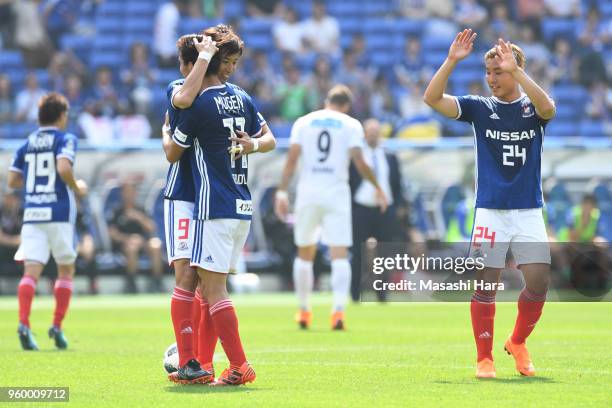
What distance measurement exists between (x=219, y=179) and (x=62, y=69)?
19590 millimetres

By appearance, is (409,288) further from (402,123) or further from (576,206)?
(402,123)

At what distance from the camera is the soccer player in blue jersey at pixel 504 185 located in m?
9.09

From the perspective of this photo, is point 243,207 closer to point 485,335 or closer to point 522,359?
point 485,335

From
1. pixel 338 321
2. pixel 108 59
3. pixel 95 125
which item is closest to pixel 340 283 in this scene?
pixel 338 321

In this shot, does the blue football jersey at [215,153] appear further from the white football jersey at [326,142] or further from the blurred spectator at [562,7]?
the blurred spectator at [562,7]

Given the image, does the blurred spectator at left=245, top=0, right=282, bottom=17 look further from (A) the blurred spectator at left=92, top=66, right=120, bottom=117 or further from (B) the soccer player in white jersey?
(B) the soccer player in white jersey

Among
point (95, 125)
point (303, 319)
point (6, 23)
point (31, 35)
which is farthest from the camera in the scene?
point (6, 23)

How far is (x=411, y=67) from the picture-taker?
92.4 ft

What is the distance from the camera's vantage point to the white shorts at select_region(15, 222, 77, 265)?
1239 centimetres

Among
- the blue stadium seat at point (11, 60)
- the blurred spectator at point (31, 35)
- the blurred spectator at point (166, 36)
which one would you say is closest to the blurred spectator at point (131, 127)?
the blurred spectator at point (166, 36)

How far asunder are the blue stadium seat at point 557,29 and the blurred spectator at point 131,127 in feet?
33.8

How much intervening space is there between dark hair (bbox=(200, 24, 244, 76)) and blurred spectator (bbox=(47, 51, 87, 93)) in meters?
18.7

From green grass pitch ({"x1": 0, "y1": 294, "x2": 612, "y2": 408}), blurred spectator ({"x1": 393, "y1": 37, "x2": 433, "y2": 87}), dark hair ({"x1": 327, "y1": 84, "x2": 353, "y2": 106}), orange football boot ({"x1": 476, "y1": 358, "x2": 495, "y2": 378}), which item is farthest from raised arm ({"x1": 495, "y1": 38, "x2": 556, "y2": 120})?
blurred spectator ({"x1": 393, "y1": 37, "x2": 433, "y2": 87})

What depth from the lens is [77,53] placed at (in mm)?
28922
